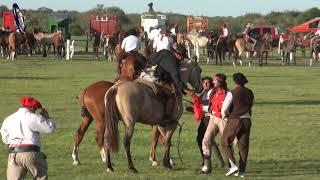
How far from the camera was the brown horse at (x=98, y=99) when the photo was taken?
14.9m

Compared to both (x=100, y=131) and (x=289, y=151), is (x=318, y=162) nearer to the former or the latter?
(x=289, y=151)

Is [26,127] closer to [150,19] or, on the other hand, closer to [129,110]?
[129,110]

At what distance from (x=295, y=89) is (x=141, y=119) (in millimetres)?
18748

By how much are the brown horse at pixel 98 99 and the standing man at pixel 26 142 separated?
3.63 m

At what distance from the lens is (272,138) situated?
18938 mm

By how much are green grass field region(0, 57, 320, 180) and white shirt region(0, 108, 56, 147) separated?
9.42 feet

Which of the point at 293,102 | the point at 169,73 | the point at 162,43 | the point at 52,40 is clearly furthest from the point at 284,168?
the point at 52,40

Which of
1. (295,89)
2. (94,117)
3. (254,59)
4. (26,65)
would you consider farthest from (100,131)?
(254,59)

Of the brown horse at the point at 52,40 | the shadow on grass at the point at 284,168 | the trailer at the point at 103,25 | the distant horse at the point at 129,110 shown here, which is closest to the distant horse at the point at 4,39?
the brown horse at the point at 52,40

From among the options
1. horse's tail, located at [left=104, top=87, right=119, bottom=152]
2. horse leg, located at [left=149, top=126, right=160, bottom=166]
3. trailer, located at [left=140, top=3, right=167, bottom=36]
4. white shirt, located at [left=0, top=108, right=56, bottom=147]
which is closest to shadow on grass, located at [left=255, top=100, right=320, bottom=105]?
horse leg, located at [left=149, top=126, right=160, bottom=166]

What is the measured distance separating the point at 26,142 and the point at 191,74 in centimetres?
609

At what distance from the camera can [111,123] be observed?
46.0 feet

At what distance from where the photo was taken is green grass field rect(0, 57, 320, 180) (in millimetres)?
14664

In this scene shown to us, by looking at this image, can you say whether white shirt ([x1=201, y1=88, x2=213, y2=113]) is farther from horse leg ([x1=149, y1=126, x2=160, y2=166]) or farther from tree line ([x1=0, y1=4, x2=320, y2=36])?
tree line ([x1=0, y1=4, x2=320, y2=36])
